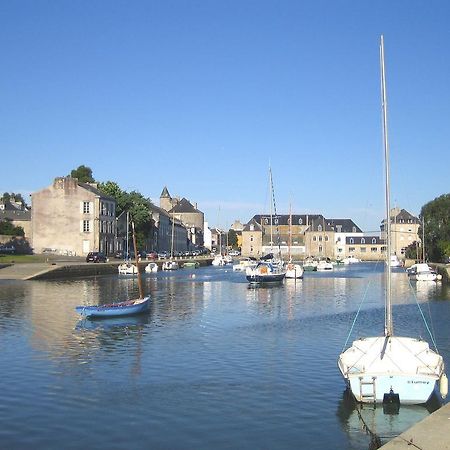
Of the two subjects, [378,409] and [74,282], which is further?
[74,282]

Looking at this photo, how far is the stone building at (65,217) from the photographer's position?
109688mm

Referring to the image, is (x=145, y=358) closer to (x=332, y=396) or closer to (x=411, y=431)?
(x=332, y=396)

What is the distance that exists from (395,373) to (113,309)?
26743 millimetres

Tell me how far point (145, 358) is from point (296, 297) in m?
35.6

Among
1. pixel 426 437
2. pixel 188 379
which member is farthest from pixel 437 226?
pixel 426 437

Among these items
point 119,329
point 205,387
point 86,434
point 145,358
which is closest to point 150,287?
point 119,329

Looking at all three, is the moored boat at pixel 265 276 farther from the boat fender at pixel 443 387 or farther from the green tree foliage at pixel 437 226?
the boat fender at pixel 443 387

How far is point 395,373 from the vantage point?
802 inches

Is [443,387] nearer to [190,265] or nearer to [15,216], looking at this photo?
[190,265]

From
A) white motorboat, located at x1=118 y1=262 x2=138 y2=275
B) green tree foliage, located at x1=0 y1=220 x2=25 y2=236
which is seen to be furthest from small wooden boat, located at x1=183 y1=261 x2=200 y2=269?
white motorboat, located at x1=118 y1=262 x2=138 y2=275

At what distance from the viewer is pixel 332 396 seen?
74.1 ft

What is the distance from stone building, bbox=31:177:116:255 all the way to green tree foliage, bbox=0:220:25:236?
1112cm

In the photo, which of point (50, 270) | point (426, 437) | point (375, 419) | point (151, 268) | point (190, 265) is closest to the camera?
point (426, 437)

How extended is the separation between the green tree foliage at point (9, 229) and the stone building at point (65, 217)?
11124mm
